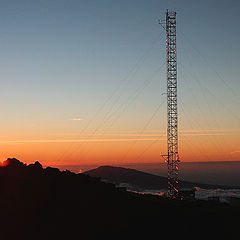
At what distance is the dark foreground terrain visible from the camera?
3466cm

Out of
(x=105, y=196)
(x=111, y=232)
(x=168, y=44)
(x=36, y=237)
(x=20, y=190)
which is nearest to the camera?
(x=36, y=237)

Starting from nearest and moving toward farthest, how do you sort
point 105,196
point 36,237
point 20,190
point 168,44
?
point 36,237
point 20,190
point 105,196
point 168,44

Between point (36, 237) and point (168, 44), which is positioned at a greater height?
point (168, 44)

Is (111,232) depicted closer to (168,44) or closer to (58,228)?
(58,228)

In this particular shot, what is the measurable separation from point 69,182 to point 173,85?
19874 mm

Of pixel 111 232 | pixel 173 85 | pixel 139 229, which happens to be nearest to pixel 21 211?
pixel 111 232

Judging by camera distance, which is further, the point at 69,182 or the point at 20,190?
the point at 69,182

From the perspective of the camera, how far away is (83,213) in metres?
37.7

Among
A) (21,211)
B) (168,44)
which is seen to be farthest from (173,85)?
(21,211)

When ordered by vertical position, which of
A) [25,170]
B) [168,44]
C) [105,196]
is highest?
[168,44]

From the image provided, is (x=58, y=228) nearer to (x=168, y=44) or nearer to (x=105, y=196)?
(x=105, y=196)

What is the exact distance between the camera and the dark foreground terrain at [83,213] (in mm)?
34656

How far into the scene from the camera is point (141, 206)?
145ft

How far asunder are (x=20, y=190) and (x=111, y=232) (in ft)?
31.8
